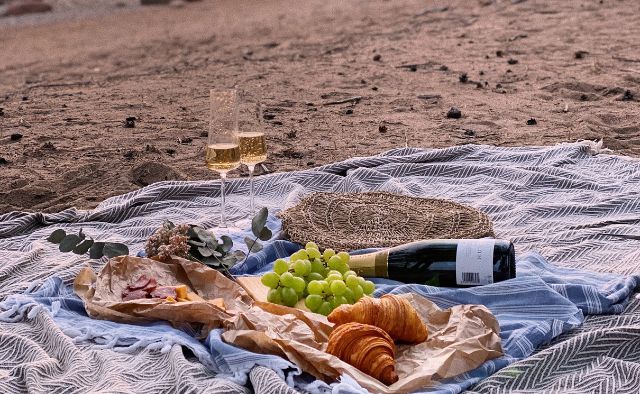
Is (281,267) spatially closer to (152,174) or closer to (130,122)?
(152,174)

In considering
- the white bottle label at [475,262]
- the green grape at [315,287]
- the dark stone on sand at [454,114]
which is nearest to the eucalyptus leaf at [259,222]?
the green grape at [315,287]

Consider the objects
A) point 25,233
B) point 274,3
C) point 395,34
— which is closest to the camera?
point 25,233

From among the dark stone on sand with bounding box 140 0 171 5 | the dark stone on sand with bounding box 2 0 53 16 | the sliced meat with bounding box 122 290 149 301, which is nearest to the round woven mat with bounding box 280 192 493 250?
the sliced meat with bounding box 122 290 149 301

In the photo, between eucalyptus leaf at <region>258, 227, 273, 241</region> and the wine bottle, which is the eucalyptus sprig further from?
the wine bottle

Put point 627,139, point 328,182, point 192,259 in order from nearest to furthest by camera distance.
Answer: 1. point 192,259
2. point 328,182
3. point 627,139

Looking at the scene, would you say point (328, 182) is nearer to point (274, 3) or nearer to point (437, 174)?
point (437, 174)

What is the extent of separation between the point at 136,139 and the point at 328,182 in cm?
214

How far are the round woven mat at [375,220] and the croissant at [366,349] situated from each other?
3.88ft

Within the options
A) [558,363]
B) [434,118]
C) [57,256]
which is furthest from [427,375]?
[434,118]

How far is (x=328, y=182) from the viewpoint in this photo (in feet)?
21.1

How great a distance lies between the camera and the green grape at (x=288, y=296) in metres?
4.34

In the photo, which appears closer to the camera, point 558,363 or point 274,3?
point 558,363

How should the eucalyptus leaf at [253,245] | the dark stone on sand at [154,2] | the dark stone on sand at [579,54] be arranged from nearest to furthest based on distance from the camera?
the eucalyptus leaf at [253,245] → the dark stone on sand at [579,54] → the dark stone on sand at [154,2]

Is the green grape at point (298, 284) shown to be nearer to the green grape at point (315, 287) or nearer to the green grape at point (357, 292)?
the green grape at point (315, 287)
